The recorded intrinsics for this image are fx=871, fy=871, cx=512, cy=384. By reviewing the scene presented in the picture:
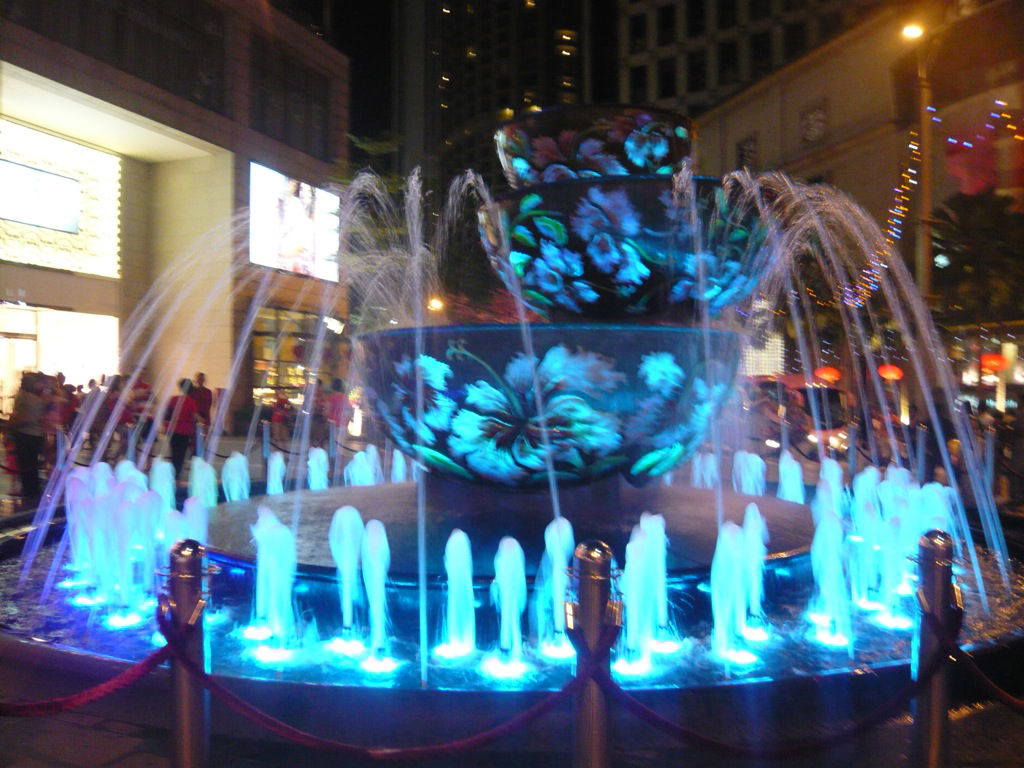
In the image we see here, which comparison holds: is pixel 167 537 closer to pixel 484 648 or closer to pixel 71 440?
pixel 484 648

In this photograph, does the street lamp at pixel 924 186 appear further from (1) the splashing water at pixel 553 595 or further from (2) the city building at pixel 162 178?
(2) the city building at pixel 162 178

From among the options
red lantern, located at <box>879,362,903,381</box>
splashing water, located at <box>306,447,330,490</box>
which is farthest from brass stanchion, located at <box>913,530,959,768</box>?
red lantern, located at <box>879,362,903,381</box>

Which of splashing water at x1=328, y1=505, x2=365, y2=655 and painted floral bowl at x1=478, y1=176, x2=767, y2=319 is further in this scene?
painted floral bowl at x1=478, y1=176, x2=767, y2=319

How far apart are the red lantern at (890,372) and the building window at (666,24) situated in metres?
37.0

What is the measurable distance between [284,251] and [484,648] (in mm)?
26230

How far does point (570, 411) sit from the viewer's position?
532cm

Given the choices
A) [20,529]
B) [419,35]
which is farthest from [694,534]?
[419,35]

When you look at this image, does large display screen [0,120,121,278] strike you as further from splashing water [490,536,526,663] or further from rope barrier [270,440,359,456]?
splashing water [490,536,526,663]

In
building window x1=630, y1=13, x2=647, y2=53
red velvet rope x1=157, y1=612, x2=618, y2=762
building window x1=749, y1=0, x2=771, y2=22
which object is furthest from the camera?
building window x1=630, y1=13, x2=647, y2=53

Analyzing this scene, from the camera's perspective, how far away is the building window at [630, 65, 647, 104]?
58875 millimetres

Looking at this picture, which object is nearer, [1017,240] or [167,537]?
[167,537]

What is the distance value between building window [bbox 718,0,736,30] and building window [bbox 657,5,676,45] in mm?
3238

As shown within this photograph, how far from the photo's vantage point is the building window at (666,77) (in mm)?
56969

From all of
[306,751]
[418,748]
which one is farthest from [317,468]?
[418,748]
